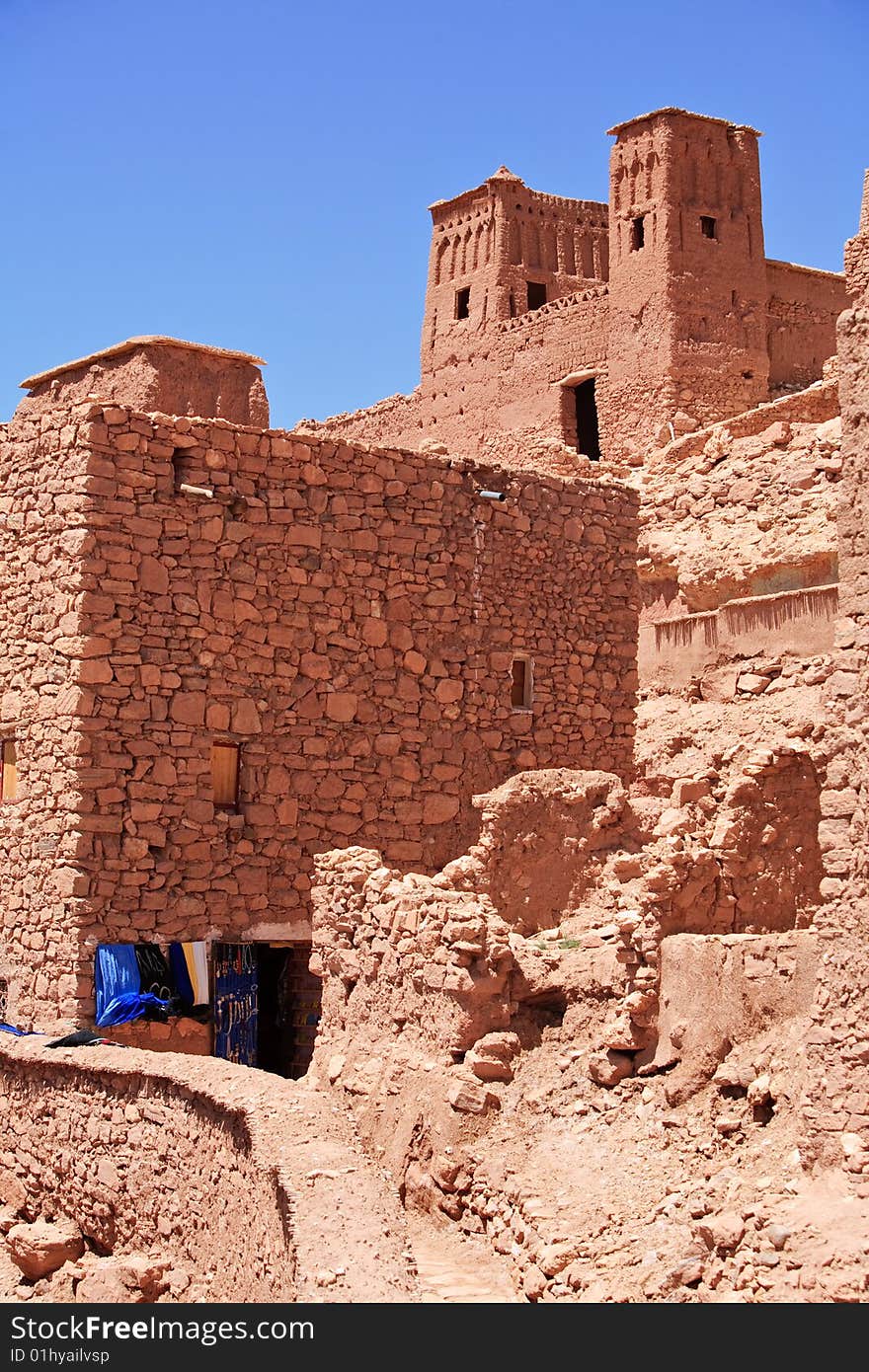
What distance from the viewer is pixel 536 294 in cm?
4031

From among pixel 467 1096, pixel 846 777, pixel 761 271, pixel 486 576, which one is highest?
pixel 761 271

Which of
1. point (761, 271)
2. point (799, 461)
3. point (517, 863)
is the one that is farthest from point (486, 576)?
point (761, 271)

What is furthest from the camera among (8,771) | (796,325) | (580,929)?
(796,325)

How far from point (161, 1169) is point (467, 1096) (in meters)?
2.32

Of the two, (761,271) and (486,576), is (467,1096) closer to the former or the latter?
(486,576)

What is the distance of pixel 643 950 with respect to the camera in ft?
29.1

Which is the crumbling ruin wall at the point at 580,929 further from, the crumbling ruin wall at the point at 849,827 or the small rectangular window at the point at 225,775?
the small rectangular window at the point at 225,775

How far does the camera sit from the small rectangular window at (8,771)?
13703mm

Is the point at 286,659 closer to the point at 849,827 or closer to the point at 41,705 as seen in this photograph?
the point at 41,705

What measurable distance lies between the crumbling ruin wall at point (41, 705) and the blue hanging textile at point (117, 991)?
210 mm

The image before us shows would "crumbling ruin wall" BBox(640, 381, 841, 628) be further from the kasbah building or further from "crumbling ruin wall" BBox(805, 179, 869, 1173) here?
"crumbling ruin wall" BBox(805, 179, 869, 1173)

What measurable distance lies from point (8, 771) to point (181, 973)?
223 cm

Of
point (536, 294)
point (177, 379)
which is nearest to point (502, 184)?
point (536, 294)

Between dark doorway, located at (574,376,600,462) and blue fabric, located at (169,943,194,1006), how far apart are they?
24.7 m
